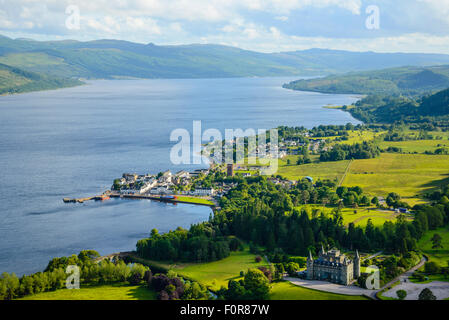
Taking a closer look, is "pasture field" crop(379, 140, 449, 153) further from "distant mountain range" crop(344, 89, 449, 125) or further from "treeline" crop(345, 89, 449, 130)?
"distant mountain range" crop(344, 89, 449, 125)

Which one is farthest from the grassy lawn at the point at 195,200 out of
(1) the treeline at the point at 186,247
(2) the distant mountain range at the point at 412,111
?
(2) the distant mountain range at the point at 412,111

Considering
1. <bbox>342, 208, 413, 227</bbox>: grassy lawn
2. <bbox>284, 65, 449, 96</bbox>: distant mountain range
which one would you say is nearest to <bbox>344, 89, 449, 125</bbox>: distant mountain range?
<bbox>284, 65, 449, 96</bbox>: distant mountain range

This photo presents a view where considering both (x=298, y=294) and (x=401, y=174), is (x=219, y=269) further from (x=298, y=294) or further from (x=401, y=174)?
(x=401, y=174)

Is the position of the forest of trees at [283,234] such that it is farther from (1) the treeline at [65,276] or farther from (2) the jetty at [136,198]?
(2) the jetty at [136,198]

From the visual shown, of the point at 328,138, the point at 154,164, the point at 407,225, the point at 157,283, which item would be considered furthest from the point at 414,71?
the point at 157,283

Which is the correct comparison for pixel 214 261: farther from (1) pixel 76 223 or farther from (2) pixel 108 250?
(1) pixel 76 223

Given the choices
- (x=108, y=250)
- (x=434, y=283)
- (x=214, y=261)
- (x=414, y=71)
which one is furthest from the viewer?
(x=414, y=71)
